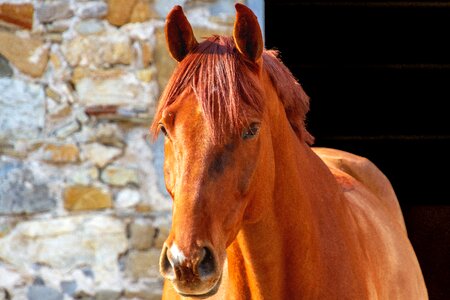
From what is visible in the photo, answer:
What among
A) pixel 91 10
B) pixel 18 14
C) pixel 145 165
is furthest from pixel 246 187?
pixel 18 14

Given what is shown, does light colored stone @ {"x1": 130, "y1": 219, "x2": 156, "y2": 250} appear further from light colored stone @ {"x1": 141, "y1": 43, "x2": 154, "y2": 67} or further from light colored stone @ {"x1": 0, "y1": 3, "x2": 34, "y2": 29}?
light colored stone @ {"x1": 0, "y1": 3, "x2": 34, "y2": 29}

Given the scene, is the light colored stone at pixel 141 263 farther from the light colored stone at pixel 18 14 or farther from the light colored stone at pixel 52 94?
the light colored stone at pixel 18 14

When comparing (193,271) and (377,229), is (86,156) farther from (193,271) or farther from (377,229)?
(193,271)

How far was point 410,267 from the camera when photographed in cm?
320

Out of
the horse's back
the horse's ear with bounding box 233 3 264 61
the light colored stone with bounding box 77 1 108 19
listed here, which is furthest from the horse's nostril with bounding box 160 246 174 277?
the light colored stone with bounding box 77 1 108 19

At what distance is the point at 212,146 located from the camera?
1.90m

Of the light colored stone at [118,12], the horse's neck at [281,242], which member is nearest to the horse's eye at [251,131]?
the horse's neck at [281,242]

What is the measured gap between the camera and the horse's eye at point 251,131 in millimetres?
1966

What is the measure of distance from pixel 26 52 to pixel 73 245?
0.85m

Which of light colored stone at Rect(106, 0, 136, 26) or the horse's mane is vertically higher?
the horse's mane

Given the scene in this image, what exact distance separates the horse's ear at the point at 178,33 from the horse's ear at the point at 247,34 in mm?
124

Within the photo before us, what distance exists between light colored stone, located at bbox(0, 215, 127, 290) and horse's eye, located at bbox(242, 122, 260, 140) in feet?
5.91

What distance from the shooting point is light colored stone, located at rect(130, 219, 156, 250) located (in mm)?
3672

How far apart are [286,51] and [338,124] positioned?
2.46ft
